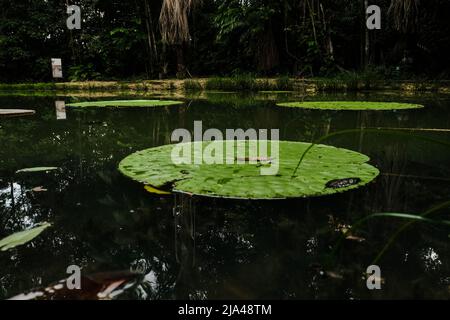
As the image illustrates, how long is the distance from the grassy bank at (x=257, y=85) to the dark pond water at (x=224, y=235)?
573 centimetres

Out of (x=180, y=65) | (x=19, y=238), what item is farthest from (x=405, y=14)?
(x=19, y=238)

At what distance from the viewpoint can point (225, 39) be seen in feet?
36.5

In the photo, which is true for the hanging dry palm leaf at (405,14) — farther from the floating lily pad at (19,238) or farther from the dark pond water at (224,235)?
the floating lily pad at (19,238)

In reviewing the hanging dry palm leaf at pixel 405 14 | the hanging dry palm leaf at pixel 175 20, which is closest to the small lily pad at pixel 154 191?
the hanging dry palm leaf at pixel 405 14

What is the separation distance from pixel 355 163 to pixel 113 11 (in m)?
12.1

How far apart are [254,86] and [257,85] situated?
0.25 feet

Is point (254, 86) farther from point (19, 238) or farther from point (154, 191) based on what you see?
point (19, 238)

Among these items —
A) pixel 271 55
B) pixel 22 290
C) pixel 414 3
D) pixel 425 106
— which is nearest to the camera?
pixel 22 290

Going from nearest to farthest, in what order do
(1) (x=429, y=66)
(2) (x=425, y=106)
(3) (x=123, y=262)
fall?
(3) (x=123, y=262) → (2) (x=425, y=106) → (1) (x=429, y=66)

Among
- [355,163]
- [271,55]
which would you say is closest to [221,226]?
[355,163]

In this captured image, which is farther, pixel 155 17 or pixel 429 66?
pixel 155 17

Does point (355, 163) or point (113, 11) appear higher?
point (113, 11)

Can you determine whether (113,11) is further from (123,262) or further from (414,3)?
(123,262)

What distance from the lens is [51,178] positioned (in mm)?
2172
